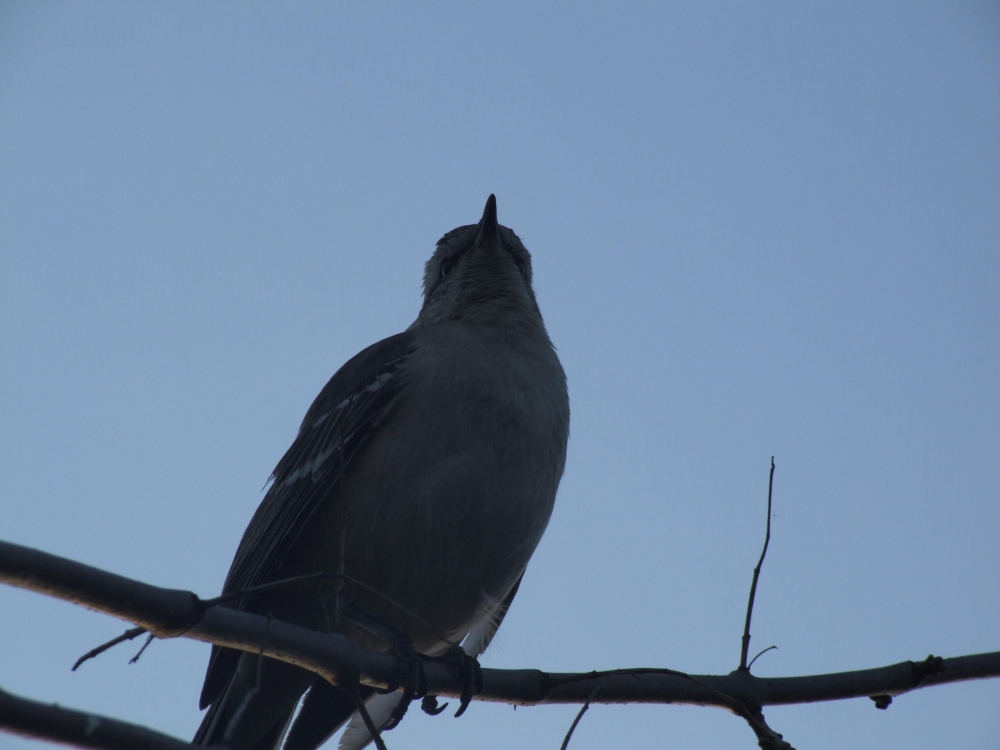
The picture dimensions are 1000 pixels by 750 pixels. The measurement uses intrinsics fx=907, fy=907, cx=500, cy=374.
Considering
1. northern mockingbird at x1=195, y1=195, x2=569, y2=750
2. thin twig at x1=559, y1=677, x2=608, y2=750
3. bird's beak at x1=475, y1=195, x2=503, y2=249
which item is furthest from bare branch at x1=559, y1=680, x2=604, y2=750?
bird's beak at x1=475, y1=195, x2=503, y2=249

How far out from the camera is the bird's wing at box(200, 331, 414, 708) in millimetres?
5820

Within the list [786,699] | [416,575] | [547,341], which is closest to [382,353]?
[547,341]

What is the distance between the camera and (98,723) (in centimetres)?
257

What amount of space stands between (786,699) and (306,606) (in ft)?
9.59

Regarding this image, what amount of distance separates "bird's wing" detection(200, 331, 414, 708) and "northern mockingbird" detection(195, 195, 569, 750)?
1 cm

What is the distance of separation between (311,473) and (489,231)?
2855 mm

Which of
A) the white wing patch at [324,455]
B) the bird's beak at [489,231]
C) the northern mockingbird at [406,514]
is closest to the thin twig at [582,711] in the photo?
the northern mockingbird at [406,514]

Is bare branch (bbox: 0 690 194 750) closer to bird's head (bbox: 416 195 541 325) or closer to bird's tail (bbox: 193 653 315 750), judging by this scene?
bird's tail (bbox: 193 653 315 750)

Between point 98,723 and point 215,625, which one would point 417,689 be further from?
point 98,723

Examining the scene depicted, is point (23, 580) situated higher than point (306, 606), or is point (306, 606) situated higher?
point (306, 606)

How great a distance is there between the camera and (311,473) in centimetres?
621

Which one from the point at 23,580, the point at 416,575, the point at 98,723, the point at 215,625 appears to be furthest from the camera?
the point at 416,575

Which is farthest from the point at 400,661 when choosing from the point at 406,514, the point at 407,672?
the point at 406,514

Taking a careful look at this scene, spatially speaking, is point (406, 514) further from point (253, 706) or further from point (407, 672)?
point (253, 706)
